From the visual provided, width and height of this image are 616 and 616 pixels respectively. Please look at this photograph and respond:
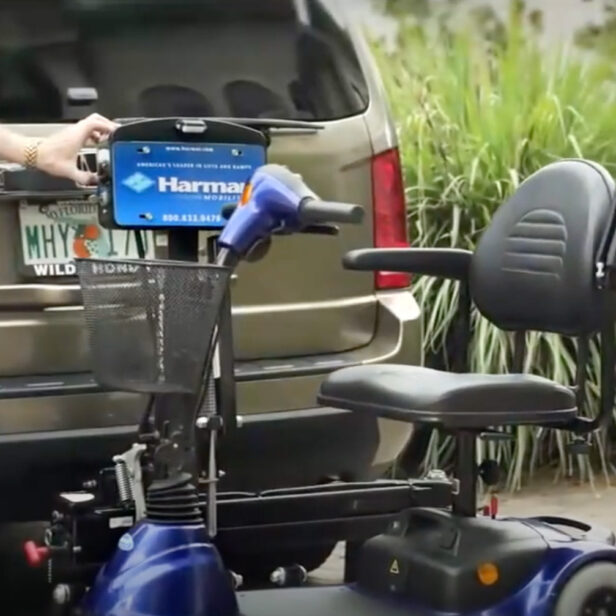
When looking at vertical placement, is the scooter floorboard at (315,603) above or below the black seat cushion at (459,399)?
below

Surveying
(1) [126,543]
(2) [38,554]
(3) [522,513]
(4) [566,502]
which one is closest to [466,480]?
(1) [126,543]

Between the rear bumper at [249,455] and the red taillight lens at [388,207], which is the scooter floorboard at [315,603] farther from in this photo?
the red taillight lens at [388,207]

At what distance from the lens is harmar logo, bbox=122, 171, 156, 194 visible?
11.6 feet

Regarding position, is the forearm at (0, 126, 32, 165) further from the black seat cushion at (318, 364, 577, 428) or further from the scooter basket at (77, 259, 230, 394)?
the black seat cushion at (318, 364, 577, 428)

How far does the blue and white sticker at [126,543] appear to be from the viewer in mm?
3518

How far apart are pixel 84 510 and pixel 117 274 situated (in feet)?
2.08

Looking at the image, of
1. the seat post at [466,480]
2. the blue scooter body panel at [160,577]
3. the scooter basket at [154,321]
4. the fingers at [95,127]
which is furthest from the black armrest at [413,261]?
the blue scooter body panel at [160,577]

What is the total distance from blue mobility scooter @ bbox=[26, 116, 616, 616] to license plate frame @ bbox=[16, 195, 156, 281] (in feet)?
1.61

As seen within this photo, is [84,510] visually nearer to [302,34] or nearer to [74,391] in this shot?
[74,391]

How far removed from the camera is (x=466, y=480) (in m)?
3.89

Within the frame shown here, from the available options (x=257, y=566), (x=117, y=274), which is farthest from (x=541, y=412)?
(x=257, y=566)

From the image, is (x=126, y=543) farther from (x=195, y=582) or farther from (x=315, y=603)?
(x=315, y=603)

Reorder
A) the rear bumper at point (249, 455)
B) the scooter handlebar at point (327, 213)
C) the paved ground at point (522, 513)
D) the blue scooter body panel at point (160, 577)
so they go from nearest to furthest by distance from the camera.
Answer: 1. the scooter handlebar at point (327, 213)
2. the blue scooter body panel at point (160, 577)
3. the rear bumper at point (249, 455)
4. the paved ground at point (522, 513)

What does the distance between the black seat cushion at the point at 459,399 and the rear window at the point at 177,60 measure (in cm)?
99
